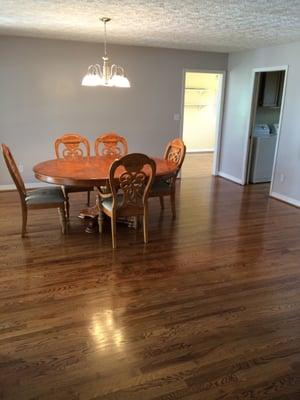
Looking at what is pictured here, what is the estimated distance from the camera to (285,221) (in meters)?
4.24

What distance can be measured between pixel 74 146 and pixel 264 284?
3046mm

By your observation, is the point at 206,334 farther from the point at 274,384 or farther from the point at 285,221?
the point at 285,221

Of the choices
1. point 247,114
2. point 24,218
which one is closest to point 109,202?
point 24,218

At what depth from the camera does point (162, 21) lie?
11.7ft

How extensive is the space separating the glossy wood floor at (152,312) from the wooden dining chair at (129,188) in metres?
0.36

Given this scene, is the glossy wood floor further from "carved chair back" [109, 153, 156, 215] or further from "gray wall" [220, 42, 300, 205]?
"gray wall" [220, 42, 300, 205]

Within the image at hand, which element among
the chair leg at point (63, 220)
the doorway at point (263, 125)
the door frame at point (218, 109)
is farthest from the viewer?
the door frame at point (218, 109)

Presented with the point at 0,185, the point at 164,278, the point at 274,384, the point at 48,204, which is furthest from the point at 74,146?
the point at 274,384

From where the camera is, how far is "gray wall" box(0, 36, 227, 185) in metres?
4.95

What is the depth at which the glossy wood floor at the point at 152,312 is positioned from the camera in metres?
1.79

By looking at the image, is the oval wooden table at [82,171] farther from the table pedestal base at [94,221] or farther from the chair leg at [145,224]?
the chair leg at [145,224]

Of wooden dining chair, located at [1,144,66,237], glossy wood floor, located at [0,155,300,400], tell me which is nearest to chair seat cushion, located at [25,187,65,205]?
wooden dining chair, located at [1,144,66,237]

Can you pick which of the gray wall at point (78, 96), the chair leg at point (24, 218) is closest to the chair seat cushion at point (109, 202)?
the chair leg at point (24, 218)

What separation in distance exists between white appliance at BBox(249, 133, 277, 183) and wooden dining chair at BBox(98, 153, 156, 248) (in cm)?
315
